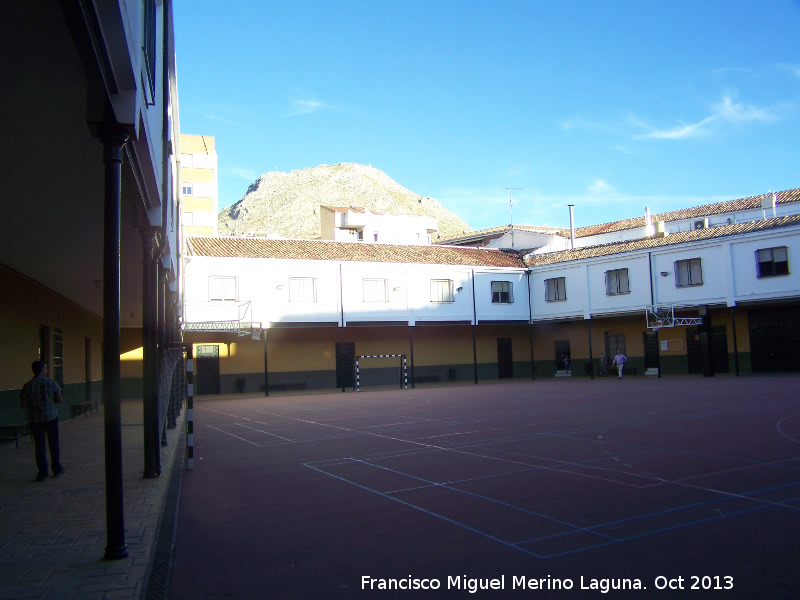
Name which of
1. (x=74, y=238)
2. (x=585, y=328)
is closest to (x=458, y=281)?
(x=585, y=328)

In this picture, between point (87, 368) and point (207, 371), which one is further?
point (207, 371)

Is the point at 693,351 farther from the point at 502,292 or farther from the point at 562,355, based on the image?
the point at 502,292

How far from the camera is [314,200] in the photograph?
447 ft

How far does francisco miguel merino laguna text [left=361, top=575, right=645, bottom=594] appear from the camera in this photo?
15.3ft

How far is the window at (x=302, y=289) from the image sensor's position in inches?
1228

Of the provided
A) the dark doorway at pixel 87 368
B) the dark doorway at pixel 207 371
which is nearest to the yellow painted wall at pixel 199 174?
the dark doorway at pixel 207 371

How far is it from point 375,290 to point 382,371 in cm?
504

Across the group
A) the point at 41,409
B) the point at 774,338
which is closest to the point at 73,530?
the point at 41,409

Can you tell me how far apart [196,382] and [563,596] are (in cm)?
2946

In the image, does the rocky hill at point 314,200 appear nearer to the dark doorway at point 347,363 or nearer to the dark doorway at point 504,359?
the dark doorway at point 504,359

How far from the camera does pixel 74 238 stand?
10906mm

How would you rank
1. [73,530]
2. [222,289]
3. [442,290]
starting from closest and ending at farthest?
1. [73,530]
2. [222,289]
3. [442,290]

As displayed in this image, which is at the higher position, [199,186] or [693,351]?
[199,186]

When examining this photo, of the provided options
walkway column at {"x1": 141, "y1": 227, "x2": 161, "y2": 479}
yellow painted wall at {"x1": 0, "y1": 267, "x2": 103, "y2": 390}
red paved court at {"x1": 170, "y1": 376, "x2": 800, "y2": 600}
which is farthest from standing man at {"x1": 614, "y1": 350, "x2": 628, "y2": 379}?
walkway column at {"x1": 141, "y1": 227, "x2": 161, "y2": 479}
